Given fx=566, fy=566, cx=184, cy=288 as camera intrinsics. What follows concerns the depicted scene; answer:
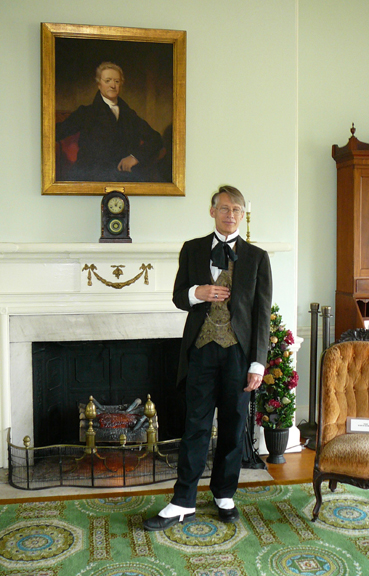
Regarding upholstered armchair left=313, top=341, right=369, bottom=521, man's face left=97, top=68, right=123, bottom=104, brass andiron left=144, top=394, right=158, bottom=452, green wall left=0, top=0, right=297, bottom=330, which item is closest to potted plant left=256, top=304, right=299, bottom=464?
green wall left=0, top=0, right=297, bottom=330

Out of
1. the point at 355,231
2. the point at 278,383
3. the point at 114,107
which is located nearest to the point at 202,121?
the point at 114,107

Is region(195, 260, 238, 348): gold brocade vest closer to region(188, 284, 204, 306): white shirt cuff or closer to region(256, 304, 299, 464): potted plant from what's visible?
region(188, 284, 204, 306): white shirt cuff

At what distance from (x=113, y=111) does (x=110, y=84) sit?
158 millimetres

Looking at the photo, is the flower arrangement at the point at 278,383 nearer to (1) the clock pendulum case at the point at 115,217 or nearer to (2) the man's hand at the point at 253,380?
(2) the man's hand at the point at 253,380

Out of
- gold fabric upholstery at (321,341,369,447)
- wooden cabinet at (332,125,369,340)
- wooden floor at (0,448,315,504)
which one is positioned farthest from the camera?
wooden cabinet at (332,125,369,340)

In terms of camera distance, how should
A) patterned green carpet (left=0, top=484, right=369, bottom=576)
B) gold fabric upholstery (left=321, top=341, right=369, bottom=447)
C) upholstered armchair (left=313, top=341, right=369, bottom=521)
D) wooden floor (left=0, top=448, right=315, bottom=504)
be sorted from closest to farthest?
patterned green carpet (left=0, top=484, right=369, bottom=576)
upholstered armchair (left=313, top=341, right=369, bottom=521)
gold fabric upholstery (left=321, top=341, right=369, bottom=447)
wooden floor (left=0, top=448, right=315, bottom=504)

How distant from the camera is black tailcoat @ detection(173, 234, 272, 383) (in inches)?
97.3

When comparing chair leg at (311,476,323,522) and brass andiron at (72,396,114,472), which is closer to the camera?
chair leg at (311,476,323,522)

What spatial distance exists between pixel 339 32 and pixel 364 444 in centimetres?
301

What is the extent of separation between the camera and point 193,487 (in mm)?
2547

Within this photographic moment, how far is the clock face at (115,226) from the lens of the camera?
330cm

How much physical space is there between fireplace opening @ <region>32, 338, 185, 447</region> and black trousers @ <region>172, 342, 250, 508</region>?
1.06 metres

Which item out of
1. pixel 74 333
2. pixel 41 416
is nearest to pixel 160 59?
pixel 74 333

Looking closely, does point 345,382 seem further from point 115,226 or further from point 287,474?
point 115,226
